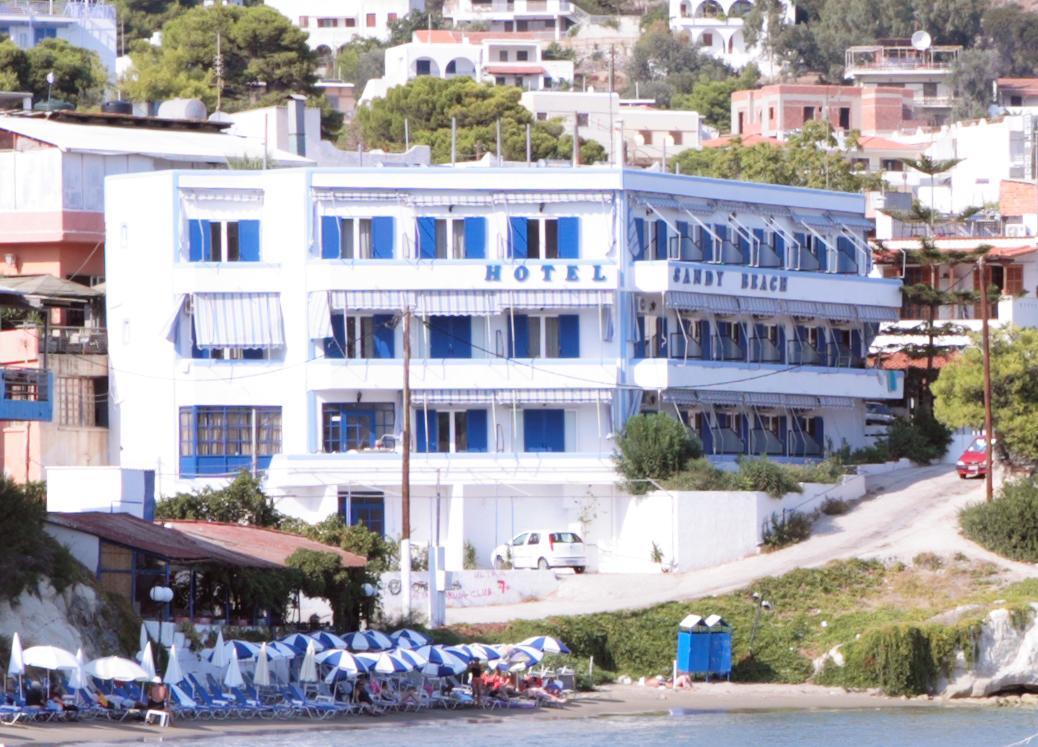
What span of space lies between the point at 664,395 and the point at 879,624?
12.4 metres

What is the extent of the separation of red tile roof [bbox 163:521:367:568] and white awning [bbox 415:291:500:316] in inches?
389

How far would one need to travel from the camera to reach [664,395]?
68.9 metres

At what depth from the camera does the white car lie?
6494cm

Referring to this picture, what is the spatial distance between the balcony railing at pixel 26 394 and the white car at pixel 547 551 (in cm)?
1598

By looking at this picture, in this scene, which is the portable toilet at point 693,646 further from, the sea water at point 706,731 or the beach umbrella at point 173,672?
the beach umbrella at point 173,672

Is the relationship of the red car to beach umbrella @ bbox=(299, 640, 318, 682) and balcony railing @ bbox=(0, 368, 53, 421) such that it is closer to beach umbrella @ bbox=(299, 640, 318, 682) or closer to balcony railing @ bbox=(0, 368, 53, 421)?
beach umbrella @ bbox=(299, 640, 318, 682)

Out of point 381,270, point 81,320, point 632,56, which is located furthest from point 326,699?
point 632,56

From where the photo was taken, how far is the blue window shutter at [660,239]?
2753 inches

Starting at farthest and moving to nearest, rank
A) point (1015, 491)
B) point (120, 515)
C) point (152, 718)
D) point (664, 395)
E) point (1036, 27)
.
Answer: point (1036, 27), point (664, 395), point (1015, 491), point (120, 515), point (152, 718)

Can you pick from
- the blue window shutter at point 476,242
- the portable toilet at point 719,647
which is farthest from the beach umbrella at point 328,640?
the blue window shutter at point 476,242

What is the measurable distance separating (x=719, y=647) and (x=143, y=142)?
27.3m

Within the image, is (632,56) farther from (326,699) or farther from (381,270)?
(326,699)

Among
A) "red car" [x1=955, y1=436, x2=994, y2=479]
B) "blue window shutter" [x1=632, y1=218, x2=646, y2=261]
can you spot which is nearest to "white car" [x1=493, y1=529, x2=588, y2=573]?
"blue window shutter" [x1=632, y1=218, x2=646, y2=261]

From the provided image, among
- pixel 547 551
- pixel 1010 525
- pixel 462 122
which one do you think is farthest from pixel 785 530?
pixel 462 122
